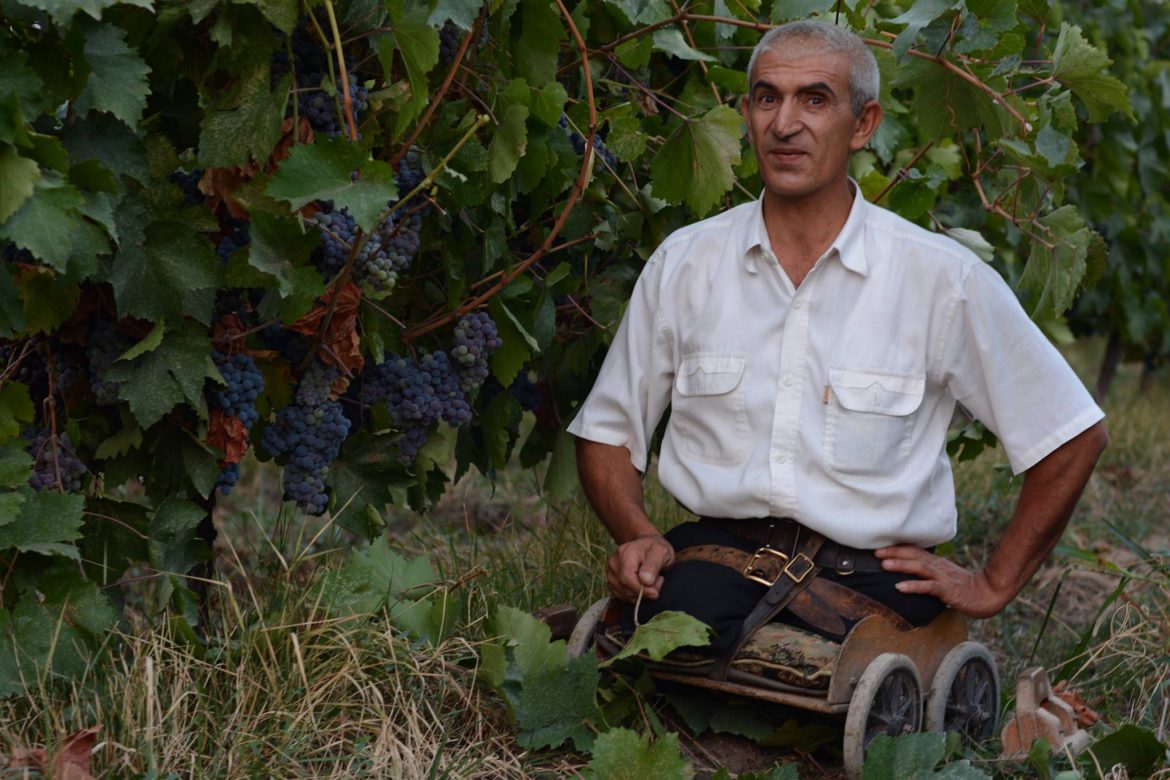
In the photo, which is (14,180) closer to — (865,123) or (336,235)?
(336,235)

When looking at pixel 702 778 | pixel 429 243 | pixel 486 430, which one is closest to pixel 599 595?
pixel 486 430

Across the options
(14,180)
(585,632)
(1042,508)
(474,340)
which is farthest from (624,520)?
(14,180)

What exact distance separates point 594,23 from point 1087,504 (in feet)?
11.7

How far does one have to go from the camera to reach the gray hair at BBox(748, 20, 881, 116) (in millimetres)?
2848

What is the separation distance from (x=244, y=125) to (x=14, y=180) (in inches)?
17.5

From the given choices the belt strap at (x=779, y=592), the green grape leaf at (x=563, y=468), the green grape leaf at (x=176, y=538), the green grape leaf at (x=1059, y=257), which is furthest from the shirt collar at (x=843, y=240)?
the green grape leaf at (x=176, y=538)

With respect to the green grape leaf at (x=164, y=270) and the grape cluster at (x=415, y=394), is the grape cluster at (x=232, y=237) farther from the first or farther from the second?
the grape cluster at (x=415, y=394)

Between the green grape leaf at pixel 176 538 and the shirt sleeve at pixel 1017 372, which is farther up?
the shirt sleeve at pixel 1017 372

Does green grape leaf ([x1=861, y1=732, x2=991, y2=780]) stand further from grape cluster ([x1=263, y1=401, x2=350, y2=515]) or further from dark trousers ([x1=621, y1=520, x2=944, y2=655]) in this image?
grape cluster ([x1=263, y1=401, x2=350, y2=515])

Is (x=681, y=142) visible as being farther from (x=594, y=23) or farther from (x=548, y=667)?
(x=548, y=667)

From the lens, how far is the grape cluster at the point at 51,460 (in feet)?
8.37

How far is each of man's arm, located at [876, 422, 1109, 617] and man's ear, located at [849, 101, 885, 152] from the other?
0.73m

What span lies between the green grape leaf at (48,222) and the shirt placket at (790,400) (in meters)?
1.37

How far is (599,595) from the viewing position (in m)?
3.70
